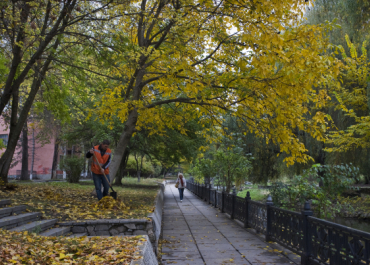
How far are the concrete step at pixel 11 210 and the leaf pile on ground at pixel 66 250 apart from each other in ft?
5.04

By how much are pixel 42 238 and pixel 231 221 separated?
745cm

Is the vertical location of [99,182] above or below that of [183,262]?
above

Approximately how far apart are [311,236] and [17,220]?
5627mm

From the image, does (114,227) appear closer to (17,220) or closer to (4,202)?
(17,220)

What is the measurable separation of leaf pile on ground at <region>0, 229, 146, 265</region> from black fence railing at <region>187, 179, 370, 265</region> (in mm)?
2956

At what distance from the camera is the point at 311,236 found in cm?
559

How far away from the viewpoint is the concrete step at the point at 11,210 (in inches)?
251

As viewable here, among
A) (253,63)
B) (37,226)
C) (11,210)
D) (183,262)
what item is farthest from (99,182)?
(253,63)

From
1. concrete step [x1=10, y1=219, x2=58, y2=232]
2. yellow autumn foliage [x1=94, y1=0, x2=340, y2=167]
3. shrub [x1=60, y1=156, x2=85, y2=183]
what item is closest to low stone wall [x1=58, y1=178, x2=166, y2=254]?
concrete step [x1=10, y1=219, x2=58, y2=232]

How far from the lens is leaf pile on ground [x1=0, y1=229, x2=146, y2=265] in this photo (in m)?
3.75

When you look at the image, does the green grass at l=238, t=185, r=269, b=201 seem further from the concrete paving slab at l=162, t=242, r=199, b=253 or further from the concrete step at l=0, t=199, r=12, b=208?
the concrete step at l=0, t=199, r=12, b=208

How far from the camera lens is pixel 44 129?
2342cm

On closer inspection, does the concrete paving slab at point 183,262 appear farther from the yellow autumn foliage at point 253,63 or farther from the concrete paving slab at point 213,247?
the yellow autumn foliage at point 253,63

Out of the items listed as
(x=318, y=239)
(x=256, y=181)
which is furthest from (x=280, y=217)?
(x=256, y=181)
